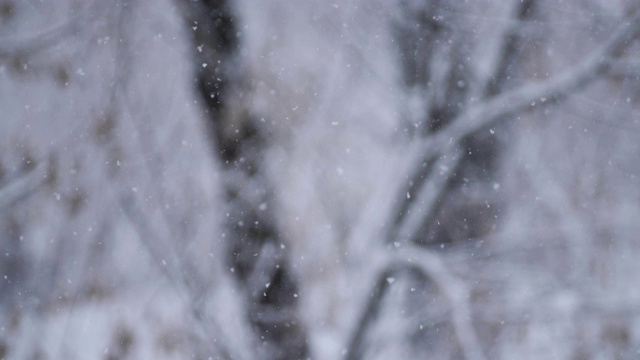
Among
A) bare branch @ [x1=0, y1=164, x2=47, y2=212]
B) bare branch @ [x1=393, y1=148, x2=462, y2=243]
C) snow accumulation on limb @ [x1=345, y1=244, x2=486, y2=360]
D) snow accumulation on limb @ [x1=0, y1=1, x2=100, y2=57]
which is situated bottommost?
snow accumulation on limb @ [x1=345, y1=244, x2=486, y2=360]

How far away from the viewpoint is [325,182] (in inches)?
71.9

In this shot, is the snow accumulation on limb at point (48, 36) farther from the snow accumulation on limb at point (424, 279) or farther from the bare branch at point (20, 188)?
the snow accumulation on limb at point (424, 279)

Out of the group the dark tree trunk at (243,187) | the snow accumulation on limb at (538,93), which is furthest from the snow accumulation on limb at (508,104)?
the dark tree trunk at (243,187)

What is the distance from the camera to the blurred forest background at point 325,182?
178 centimetres

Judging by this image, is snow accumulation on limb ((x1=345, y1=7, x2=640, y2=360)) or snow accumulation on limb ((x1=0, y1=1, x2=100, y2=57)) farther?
snow accumulation on limb ((x1=0, y1=1, x2=100, y2=57))

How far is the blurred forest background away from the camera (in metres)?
1.78

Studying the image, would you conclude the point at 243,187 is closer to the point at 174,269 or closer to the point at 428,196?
the point at 174,269

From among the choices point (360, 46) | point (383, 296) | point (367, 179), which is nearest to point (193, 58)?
point (360, 46)

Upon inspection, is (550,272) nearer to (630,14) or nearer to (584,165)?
(584,165)

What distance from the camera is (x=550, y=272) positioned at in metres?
1.79

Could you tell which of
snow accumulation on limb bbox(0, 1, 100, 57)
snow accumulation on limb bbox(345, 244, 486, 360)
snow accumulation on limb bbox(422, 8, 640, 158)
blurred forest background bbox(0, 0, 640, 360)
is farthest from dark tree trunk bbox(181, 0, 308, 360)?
snow accumulation on limb bbox(422, 8, 640, 158)

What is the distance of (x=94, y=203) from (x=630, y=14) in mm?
1436

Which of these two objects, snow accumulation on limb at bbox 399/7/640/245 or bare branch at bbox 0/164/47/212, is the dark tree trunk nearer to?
snow accumulation on limb at bbox 399/7/640/245

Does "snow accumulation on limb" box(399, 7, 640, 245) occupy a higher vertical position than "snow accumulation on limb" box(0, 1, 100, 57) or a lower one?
lower
